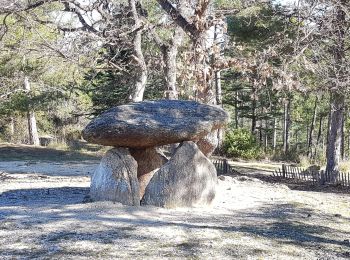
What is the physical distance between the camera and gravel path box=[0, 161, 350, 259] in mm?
5543

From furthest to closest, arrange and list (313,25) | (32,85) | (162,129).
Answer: (32,85) → (313,25) → (162,129)

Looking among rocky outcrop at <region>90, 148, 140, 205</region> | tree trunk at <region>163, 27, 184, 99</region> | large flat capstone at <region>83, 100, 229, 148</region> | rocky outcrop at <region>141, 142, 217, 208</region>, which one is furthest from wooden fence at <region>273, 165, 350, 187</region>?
rocky outcrop at <region>90, 148, 140, 205</region>

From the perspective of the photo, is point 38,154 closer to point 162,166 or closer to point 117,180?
point 117,180

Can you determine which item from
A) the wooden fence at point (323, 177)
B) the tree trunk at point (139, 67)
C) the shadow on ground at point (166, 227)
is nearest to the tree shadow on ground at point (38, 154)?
the tree trunk at point (139, 67)

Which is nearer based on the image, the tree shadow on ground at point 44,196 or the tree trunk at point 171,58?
the tree shadow on ground at point 44,196

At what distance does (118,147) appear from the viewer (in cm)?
901

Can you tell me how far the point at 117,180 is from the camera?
338 inches

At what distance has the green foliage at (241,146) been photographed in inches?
982

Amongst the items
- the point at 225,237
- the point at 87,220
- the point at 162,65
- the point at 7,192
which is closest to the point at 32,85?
the point at 162,65

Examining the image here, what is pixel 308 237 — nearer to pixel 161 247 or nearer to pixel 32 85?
pixel 161 247

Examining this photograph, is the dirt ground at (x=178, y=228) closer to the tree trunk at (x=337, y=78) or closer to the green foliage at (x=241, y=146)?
the tree trunk at (x=337, y=78)

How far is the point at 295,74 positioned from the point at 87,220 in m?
8.68

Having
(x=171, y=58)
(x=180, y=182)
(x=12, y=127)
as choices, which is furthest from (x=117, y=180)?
(x=12, y=127)

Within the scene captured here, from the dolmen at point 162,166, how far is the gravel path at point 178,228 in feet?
1.03
